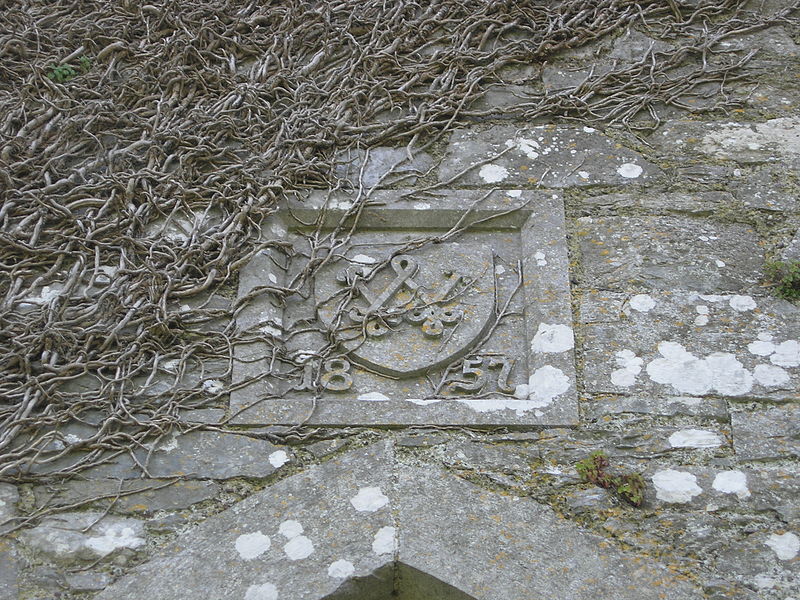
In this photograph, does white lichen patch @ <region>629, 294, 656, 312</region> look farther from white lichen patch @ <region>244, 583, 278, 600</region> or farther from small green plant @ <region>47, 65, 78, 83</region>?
small green plant @ <region>47, 65, 78, 83</region>

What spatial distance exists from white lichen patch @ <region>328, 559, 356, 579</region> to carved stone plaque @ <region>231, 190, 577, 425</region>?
1.68ft

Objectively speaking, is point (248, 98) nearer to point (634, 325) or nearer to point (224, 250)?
point (224, 250)

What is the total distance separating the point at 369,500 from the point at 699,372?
45.9 inches

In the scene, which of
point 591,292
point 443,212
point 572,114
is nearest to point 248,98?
point 443,212

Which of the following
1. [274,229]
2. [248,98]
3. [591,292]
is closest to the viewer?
[591,292]

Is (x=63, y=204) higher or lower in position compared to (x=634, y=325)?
higher

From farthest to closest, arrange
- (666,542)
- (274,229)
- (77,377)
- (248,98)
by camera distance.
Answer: (248,98), (274,229), (77,377), (666,542)

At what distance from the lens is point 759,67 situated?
15.2 feet

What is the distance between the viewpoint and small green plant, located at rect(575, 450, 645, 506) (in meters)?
3.17

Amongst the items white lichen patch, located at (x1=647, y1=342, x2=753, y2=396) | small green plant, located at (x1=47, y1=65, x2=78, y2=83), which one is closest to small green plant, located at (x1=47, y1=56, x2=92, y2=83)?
small green plant, located at (x1=47, y1=65, x2=78, y2=83)

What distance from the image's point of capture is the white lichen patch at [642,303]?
3680 millimetres

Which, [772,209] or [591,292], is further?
[772,209]

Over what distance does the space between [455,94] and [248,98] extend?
33.8 inches

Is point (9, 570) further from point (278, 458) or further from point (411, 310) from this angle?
point (411, 310)
